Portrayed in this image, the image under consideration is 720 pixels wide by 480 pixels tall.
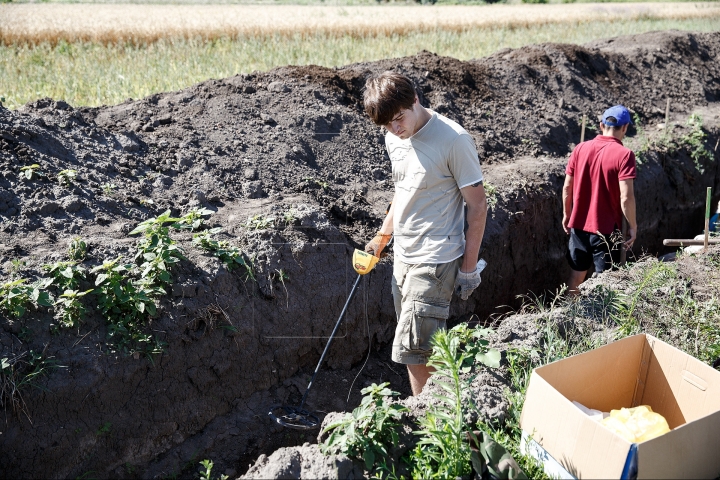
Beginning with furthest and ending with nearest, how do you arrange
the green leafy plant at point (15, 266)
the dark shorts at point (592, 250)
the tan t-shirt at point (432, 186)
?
the dark shorts at point (592, 250), the green leafy plant at point (15, 266), the tan t-shirt at point (432, 186)

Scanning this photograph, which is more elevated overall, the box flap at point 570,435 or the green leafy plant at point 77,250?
the green leafy plant at point 77,250

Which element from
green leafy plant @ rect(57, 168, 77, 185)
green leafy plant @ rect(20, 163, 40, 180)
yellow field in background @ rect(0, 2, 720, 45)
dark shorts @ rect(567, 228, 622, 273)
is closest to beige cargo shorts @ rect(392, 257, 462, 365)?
dark shorts @ rect(567, 228, 622, 273)

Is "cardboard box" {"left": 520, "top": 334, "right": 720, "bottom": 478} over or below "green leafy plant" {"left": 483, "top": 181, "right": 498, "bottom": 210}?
over

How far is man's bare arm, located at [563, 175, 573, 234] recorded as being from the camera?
546 centimetres

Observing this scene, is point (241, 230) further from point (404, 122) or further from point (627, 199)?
point (627, 199)

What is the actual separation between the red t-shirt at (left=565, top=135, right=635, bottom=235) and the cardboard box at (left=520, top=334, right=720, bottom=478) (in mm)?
2230

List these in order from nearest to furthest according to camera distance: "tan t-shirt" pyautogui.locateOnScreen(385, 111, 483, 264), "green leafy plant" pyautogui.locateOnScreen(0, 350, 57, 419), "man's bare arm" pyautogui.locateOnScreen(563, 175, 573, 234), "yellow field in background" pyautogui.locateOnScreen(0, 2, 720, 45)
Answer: "tan t-shirt" pyautogui.locateOnScreen(385, 111, 483, 264) → "green leafy plant" pyautogui.locateOnScreen(0, 350, 57, 419) → "man's bare arm" pyautogui.locateOnScreen(563, 175, 573, 234) → "yellow field in background" pyautogui.locateOnScreen(0, 2, 720, 45)

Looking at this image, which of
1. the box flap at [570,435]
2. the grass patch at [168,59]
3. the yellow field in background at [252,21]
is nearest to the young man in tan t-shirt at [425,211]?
the box flap at [570,435]

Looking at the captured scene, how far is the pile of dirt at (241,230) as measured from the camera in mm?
3668

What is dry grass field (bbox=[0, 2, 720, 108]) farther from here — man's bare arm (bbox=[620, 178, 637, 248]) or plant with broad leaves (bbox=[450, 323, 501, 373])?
plant with broad leaves (bbox=[450, 323, 501, 373])

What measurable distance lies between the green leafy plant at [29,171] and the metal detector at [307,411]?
2.52 meters

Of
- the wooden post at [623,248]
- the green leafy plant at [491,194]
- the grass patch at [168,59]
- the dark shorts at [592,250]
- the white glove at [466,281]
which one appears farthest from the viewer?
the grass patch at [168,59]

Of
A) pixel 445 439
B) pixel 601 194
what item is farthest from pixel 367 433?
pixel 601 194

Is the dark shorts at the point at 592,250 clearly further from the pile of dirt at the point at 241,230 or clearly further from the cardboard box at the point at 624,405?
the cardboard box at the point at 624,405
